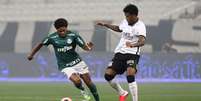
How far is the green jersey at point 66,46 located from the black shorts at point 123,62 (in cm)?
83

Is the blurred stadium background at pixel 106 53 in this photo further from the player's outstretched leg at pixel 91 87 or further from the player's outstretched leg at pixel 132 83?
the player's outstretched leg at pixel 132 83

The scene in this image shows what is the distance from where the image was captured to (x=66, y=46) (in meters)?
13.4

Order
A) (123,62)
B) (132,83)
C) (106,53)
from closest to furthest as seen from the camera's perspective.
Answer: (132,83), (123,62), (106,53)

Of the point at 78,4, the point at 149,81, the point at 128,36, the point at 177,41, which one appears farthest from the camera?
the point at 78,4

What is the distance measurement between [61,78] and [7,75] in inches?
99.3

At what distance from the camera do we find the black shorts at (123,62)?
12886 millimetres

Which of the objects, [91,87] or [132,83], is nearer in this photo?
[132,83]

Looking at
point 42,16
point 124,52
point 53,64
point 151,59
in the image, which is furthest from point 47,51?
point 124,52

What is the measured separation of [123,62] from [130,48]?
1.15 feet

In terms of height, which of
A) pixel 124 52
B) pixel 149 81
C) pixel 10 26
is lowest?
pixel 149 81

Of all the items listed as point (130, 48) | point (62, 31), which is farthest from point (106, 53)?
point (130, 48)

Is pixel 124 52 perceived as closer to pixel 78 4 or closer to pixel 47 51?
pixel 47 51

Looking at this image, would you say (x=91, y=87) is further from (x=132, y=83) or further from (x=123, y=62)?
(x=132, y=83)

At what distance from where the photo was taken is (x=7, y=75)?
96.5 feet
